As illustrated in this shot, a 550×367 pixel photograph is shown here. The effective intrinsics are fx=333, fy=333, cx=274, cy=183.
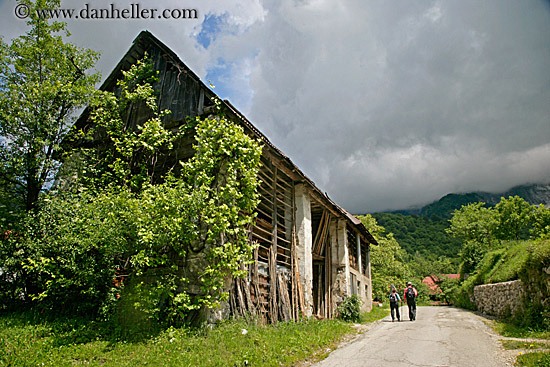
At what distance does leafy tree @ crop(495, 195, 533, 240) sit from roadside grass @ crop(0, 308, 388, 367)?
123 ft

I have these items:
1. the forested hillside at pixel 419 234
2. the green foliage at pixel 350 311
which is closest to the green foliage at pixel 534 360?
the green foliage at pixel 350 311

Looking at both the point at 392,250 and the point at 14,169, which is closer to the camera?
the point at 14,169

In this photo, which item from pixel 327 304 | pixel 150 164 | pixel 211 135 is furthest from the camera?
pixel 327 304

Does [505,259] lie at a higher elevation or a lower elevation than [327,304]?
higher

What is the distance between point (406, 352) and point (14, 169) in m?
10.6

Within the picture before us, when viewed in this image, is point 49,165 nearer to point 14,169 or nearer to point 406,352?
point 14,169

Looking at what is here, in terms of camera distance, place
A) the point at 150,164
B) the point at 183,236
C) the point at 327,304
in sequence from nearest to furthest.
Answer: the point at 183,236 < the point at 150,164 < the point at 327,304

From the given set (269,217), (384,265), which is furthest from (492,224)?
(269,217)

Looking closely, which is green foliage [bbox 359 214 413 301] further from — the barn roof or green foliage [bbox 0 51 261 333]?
green foliage [bbox 0 51 261 333]

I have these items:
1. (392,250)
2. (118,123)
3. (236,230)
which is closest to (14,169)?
(118,123)

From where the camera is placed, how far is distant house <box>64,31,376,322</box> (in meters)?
9.27

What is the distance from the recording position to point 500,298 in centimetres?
1380

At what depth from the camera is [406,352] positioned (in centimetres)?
738

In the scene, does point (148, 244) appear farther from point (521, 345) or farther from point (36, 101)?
point (521, 345)
